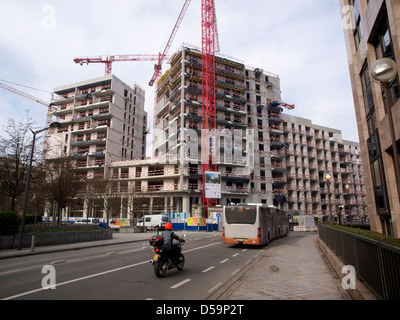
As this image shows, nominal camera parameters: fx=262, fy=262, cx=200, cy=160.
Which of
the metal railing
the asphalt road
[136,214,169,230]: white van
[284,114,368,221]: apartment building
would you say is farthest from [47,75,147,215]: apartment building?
the metal railing

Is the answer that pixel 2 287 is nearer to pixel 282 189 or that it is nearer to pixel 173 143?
pixel 173 143

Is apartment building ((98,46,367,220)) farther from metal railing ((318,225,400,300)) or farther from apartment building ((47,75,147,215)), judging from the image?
metal railing ((318,225,400,300))

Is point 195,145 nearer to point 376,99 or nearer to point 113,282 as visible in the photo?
point 376,99

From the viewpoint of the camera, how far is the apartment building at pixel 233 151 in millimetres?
50938

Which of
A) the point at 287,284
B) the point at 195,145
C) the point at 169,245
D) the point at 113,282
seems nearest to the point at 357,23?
the point at 287,284

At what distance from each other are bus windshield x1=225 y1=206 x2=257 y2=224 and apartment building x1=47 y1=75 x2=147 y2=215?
150 feet

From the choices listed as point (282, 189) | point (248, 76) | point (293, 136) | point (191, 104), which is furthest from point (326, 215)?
point (191, 104)

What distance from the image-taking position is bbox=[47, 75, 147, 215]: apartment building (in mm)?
60881

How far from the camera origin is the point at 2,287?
6750 mm

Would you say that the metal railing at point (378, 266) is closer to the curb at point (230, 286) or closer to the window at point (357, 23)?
the curb at point (230, 286)

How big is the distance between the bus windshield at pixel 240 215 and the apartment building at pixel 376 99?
25.2 feet

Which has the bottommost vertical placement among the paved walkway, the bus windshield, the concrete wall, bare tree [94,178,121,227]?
the paved walkway

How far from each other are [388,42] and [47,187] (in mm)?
28362

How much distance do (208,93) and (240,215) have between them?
4102 cm
